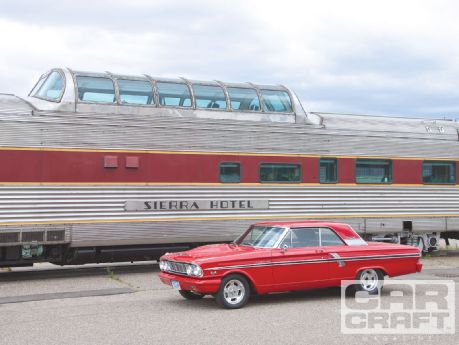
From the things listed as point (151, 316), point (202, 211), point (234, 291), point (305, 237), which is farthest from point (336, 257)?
point (202, 211)

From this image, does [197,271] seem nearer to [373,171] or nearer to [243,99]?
[243,99]

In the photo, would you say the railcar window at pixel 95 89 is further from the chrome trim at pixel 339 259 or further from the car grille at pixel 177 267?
the chrome trim at pixel 339 259

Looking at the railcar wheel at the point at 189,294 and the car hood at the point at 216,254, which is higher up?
the car hood at the point at 216,254

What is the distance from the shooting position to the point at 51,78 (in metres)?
13.9

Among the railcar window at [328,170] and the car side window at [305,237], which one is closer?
the car side window at [305,237]

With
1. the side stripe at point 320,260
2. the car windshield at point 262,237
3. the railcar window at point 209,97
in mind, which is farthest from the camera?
the railcar window at point 209,97

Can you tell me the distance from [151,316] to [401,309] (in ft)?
12.2

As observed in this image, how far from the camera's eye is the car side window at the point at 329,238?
35.3ft

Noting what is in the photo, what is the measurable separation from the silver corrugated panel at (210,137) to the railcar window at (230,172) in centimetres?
34

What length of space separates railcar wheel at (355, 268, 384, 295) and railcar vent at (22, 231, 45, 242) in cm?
614

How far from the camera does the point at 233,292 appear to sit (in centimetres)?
976

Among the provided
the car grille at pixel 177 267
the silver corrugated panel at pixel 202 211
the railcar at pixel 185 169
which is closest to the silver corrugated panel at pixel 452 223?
the railcar at pixel 185 169

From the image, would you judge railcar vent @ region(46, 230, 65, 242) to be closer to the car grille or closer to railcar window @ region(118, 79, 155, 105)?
railcar window @ region(118, 79, 155, 105)

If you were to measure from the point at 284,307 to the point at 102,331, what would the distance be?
295 cm
